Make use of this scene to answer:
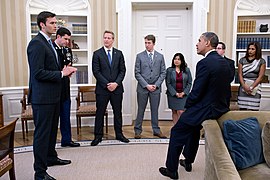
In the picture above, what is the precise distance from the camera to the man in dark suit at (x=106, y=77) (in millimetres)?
4270

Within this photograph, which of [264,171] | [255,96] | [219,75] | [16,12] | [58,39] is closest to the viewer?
[264,171]

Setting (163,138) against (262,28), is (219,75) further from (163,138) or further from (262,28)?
(262,28)

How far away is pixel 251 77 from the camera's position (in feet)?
14.9

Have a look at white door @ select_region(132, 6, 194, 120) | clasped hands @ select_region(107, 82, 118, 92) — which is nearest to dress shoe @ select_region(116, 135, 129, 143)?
clasped hands @ select_region(107, 82, 118, 92)

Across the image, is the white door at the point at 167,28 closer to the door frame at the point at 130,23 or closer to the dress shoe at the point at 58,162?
the door frame at the point at 130,23

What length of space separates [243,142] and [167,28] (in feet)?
11.5

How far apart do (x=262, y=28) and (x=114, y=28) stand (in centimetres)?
259

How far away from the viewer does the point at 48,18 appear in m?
2.89

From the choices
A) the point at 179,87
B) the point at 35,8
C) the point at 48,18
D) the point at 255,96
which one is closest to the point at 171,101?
the point at 179,87

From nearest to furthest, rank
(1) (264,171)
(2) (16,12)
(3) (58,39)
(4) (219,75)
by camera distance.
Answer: (1) (264,171), (4) (219,75), (3) (58,39), (2) (16,12)

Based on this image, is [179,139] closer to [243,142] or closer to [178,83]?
[243,142]

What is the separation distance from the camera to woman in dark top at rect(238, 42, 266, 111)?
447cm

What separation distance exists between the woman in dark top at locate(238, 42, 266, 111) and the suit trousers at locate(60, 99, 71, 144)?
258 cm

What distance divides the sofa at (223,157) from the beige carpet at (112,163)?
84cm
